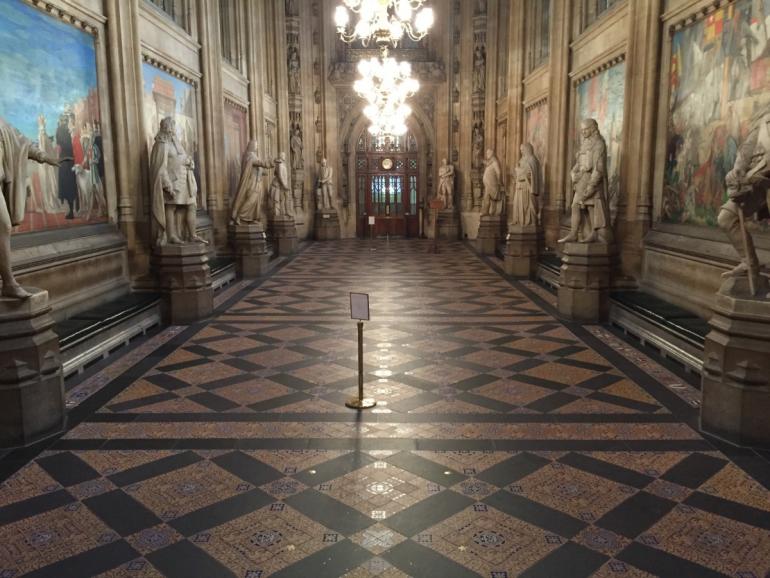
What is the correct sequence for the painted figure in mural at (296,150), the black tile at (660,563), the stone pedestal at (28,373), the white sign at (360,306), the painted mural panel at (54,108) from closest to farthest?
1. the black tile at (660,563)
2. the stone pedestal at (28,373)
3. the white sign at (360,306)
4. the painted mural panel at (54,108)
5. the painted figure in mural at (296,150)

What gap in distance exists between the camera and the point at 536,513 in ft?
12.0

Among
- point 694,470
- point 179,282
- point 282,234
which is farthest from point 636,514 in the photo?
point 282,234

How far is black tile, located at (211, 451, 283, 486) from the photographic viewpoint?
411 cm

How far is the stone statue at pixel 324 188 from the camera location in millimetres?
22531

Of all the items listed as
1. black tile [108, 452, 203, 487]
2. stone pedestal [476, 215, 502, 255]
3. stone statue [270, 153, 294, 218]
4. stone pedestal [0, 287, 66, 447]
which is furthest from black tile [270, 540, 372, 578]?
stone pedestal [476, 215, 502, 255]

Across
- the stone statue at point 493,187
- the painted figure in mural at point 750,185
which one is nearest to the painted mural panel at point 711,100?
the painted figure in mural at point 750,185

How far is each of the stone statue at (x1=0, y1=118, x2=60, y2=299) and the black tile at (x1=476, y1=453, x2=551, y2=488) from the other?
376 centimetres

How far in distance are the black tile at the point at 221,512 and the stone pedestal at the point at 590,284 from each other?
6305mm

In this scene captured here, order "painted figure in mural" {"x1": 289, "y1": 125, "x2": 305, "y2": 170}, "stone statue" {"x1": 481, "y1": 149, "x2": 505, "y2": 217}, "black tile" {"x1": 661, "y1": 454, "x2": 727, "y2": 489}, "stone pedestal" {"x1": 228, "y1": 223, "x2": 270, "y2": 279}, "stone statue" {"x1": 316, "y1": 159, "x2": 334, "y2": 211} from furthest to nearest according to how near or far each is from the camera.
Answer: "stone statue" {"x1": 316, "y1": 159, "x2": 334, "y2": 211}, "painted figure in mural" {"x1": 289, "y1": 125, "x2": 305, "y2": 170}, "stone statue" {"x1": 481, "y1": 149, "x2": 505, "y2": 217}, "stone pedestal" {"x1": 228, "y1": 223, "x2": 270, "y2": 279}, "black tile" {"x1": 661, "y1": 454, "x2": 727, "y2": 489}

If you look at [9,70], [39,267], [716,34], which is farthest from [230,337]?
[716,34]

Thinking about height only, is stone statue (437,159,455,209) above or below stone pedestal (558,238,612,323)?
above

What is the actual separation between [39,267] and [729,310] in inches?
273

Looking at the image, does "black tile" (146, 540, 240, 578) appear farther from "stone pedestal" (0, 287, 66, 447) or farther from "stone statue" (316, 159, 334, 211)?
"stone statue" (316, 159, 334, 211)

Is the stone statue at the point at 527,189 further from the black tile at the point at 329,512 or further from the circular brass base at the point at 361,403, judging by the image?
the black tile at the point at 329,512
